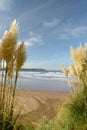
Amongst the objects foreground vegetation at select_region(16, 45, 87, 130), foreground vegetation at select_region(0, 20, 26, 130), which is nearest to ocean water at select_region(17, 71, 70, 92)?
foreground vegetation at select_region(16, 45, 87, 130)

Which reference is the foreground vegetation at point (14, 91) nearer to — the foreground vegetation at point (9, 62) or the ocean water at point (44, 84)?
the foreground vegetation at point (9, 62)

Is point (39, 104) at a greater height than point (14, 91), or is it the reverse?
point (14, 91)

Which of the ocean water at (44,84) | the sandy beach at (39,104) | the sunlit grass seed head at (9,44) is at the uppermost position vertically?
the sunlit grass seed head at (9,44)

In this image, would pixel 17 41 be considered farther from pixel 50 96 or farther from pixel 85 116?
pixel 50 96

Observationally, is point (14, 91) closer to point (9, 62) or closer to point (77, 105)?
point (9, 62)

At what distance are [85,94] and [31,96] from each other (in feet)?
29.0

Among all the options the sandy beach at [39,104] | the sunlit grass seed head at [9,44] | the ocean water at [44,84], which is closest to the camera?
the sunlit grass seed head at [9,44]

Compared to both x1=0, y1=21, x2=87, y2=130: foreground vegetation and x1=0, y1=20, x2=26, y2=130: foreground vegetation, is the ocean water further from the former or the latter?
x1=0, y1=20, x2=26, y2=130: foreground vegetation

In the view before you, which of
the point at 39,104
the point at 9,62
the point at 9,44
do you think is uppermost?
the point at 9,44

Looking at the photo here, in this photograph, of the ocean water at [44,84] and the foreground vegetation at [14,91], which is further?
the ocean water at [44,84]

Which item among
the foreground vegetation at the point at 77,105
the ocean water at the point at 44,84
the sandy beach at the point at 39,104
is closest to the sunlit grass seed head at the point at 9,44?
the foreground vegetation at the point at 77,105

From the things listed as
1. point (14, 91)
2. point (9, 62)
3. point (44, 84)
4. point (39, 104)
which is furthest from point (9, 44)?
point (44, 84)

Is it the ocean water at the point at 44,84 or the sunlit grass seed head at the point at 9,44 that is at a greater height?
the sunlit grass seed head at the point at 9,44

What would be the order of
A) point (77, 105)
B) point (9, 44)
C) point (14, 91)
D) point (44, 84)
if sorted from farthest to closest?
1. point (44, 84)
2. point (77, 105)
3. point (14, 91)
4. point (9, 44)
